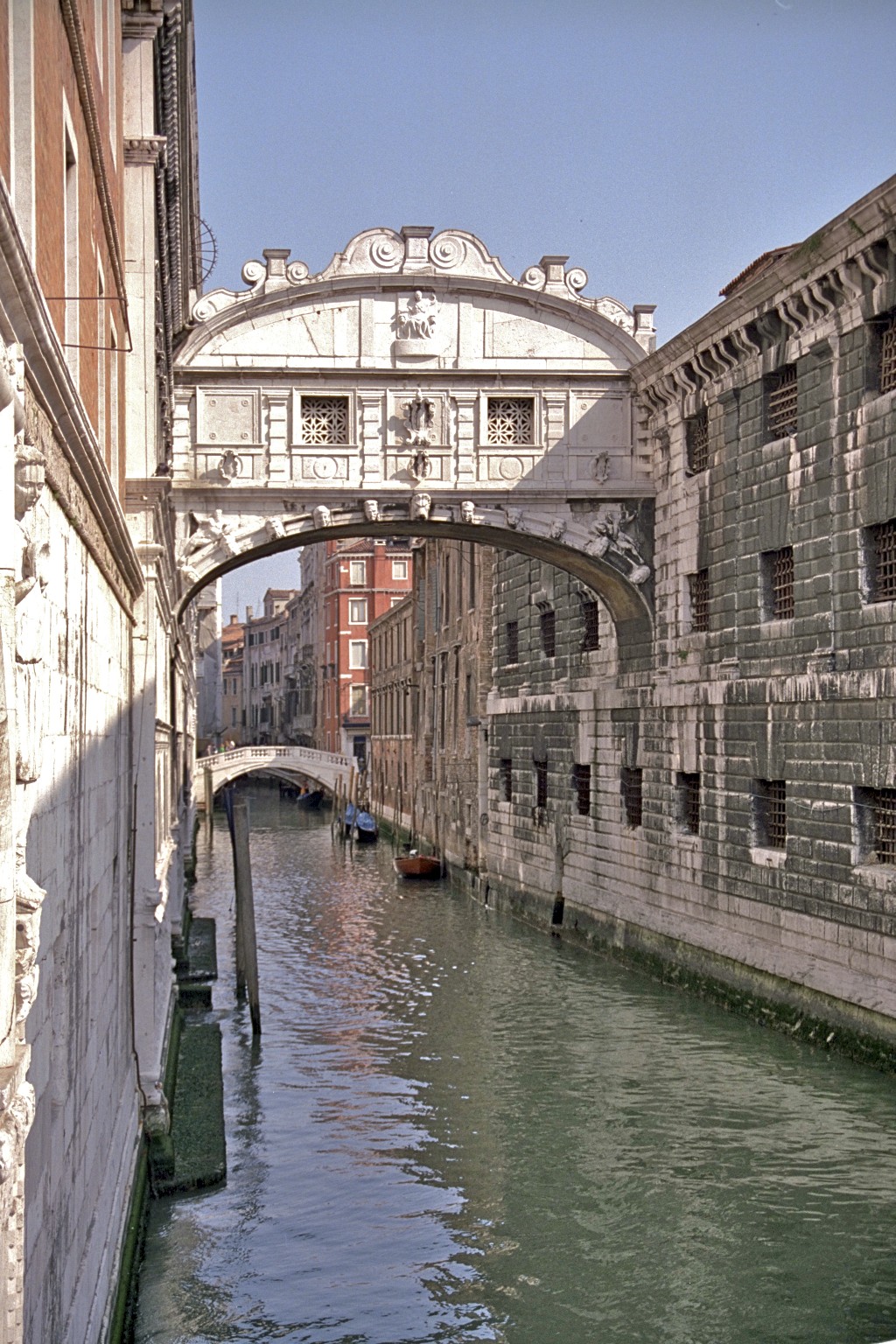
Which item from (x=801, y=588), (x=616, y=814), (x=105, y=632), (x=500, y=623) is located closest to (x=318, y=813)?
(x=500, y=623)

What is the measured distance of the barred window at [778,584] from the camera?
47.3 ft

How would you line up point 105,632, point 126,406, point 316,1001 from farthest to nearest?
point 316,1001 → point 126,406 → point 105,632

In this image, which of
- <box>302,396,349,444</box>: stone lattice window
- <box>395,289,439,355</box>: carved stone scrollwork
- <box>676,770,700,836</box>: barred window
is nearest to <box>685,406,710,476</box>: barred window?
<box>395,289,439,355</box>: carved stone scrollwork

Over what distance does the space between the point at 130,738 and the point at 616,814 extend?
34.1ft

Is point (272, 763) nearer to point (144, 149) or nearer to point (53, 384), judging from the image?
point (144, 149)

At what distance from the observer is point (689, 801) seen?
667 inches

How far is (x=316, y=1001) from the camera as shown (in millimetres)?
17203

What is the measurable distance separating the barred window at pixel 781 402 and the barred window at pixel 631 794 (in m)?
5.23

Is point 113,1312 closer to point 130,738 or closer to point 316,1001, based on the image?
point 130,738

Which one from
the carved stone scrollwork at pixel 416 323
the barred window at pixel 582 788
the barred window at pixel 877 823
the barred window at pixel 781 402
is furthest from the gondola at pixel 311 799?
the barred window at pixel 877 823

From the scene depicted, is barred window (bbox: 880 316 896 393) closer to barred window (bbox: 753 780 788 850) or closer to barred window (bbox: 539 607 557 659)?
barred window (bbox: 753 780 788 850)

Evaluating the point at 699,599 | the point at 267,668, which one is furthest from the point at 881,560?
the point at 267,668

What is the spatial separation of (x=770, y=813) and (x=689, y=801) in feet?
7.73

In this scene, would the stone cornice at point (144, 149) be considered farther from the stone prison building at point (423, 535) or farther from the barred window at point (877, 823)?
the barred window at point (877, 823)
